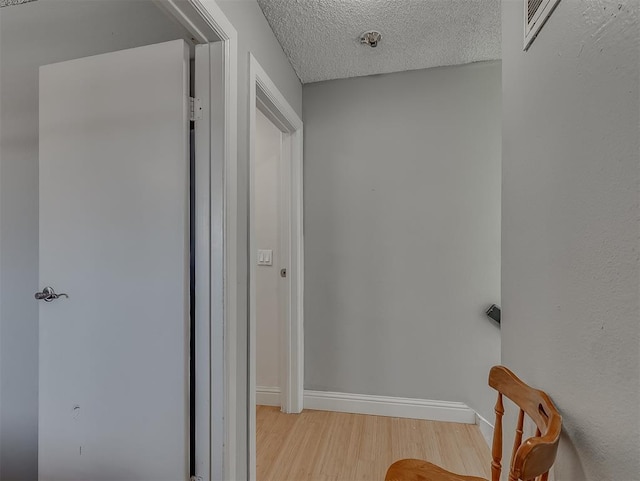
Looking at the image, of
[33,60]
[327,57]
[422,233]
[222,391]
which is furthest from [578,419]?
[33,60]

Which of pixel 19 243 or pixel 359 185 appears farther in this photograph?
pixel 359 185

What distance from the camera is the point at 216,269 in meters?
1.27

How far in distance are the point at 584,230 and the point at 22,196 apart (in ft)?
7.72

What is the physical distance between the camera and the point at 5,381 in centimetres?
164

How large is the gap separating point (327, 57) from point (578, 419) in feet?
7.05

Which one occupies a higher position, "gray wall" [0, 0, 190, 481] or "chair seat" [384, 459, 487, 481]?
"gray wall" [0, 0, 190, 481]

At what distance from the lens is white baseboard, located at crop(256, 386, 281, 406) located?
7.87 ft

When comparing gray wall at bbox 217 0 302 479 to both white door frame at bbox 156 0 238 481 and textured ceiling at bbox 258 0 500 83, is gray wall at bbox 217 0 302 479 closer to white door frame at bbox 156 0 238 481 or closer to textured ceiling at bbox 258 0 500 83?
white door frame at bbox 156 0 238 481

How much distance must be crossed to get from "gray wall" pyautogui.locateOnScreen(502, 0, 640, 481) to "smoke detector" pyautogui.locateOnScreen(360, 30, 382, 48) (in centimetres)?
Answer: 99

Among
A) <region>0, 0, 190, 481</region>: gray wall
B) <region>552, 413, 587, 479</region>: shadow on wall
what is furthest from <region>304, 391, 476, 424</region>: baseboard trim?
<region>0, 0, 190, 481</region>: gray wall

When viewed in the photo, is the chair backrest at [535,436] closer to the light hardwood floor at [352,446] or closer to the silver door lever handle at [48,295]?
the light hardwood floor at [352,446]

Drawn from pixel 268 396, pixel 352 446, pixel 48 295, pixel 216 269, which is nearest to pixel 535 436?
pixel 216 269

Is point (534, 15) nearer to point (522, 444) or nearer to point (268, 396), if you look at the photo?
point (522, 444)

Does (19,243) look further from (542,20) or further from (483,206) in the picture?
(483,206)
